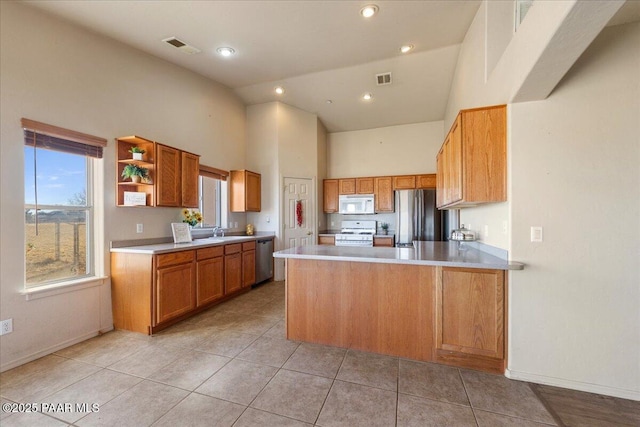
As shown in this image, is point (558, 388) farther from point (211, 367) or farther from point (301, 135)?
point (301, 135)

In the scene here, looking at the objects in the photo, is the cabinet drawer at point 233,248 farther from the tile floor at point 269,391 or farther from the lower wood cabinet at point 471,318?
the lower wood cabinet at point 471,318

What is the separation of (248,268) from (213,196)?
1.49m

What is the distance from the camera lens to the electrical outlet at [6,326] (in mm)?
2193

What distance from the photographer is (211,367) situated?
2.21 metres

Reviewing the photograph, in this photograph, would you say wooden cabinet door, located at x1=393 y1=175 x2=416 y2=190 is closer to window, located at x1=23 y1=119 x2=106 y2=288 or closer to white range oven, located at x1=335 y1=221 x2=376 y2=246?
white range oven, located at x1=335 y1=221 x2=376 y2=246

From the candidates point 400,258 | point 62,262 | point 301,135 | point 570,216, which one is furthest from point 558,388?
point 301,135

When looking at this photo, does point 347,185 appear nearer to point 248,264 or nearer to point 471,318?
point 248,264

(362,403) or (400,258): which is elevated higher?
(400,258)

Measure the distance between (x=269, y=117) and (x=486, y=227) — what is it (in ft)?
14.0

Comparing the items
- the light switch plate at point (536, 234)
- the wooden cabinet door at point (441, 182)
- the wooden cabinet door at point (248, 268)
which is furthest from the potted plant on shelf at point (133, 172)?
the light switch plate at point (536, 234)

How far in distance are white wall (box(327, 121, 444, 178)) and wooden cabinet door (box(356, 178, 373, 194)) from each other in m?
0.35

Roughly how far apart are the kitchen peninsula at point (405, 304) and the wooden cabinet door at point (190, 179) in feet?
6.34

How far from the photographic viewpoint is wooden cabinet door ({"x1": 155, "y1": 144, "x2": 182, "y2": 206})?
3219 millimetres

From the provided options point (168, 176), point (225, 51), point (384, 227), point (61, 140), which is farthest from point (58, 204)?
point (384, 227)
